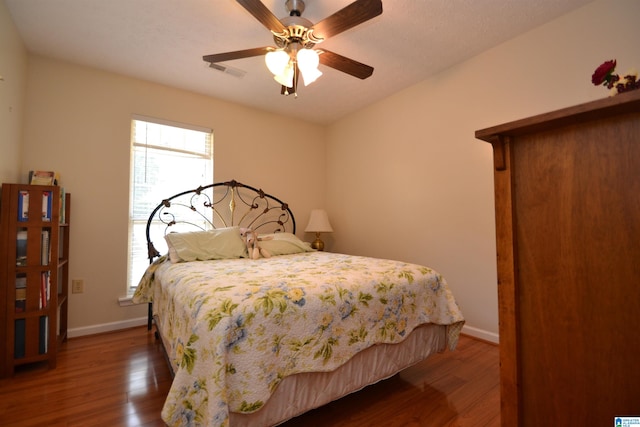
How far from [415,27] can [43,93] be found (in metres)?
3.09

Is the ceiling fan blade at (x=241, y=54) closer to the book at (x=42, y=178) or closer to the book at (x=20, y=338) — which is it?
the book at (x=42, y=178)

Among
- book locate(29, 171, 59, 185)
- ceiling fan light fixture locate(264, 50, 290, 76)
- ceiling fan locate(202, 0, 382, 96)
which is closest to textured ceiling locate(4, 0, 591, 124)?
ceiling fan locate(202, 0, 382, 96)

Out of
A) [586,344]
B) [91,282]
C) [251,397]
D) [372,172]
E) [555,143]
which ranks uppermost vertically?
[372,172]

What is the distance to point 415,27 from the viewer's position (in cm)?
204

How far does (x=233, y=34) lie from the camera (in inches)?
82.0

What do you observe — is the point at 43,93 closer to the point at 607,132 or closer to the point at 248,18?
the point at 248,18

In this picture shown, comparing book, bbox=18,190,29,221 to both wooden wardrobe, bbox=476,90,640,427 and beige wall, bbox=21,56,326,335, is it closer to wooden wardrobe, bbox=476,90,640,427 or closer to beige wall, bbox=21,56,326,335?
beige wall, bbox=21,56,326,335

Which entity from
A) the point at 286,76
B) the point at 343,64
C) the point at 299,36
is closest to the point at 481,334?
the point at 343,64

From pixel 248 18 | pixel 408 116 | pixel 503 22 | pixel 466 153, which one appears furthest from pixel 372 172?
pixel 248 18

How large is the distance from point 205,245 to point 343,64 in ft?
6.01

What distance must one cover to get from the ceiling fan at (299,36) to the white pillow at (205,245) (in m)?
1.42

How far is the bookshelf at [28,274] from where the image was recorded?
1.77m

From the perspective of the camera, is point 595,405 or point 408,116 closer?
point 595,405

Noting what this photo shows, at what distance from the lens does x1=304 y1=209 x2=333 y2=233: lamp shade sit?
3583 millimetres
